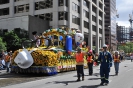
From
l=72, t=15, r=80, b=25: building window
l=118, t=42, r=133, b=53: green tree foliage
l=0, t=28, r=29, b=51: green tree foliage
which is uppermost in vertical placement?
l=72, t=15, r=80, b=25: building window

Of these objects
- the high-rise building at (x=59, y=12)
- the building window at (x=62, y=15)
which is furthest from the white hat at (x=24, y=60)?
the building window at (x=62, y=15)

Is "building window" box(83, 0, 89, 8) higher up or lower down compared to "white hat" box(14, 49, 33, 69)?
higher up

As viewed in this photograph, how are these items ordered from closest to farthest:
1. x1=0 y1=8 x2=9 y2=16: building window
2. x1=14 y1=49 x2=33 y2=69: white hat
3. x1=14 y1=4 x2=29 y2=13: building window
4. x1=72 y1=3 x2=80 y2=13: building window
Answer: x1=14 y1=49 x2=33 y2=69: white hat < x1=72 y1=3 x2=80 y2=13: building window < x1=14 y1=4 x2=29 y2=13: building window < x1=0 y1=8 x2=9 y2=16: building window

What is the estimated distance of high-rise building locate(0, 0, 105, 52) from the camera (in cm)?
4794

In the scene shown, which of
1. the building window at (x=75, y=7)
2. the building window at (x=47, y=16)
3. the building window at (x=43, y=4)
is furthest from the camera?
the building window at (x=75, y=7)

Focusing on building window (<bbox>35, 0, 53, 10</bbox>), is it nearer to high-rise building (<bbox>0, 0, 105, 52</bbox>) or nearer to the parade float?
high-rise building (<bbox>0, 0, 105, 52</bbox>)

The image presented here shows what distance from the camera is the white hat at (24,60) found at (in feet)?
48.2

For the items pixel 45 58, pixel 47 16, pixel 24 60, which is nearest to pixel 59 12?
pixel 47 16

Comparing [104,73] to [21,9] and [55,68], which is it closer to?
[55,68]

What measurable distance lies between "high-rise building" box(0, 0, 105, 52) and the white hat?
32.7 m

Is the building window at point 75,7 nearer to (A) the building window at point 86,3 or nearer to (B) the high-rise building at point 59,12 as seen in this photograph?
(B) the high-rise building at point 59,12

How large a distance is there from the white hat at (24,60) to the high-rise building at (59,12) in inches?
1285

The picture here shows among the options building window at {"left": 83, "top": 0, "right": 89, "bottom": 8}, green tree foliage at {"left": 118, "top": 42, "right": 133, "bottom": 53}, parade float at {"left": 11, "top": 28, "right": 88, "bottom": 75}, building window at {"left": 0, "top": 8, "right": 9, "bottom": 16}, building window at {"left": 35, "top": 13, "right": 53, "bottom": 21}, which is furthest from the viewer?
green tree foliage at {"left": 118, "top": 42, "right": 133, "bottom": 53}

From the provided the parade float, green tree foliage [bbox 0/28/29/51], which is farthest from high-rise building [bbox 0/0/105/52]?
the parade float
